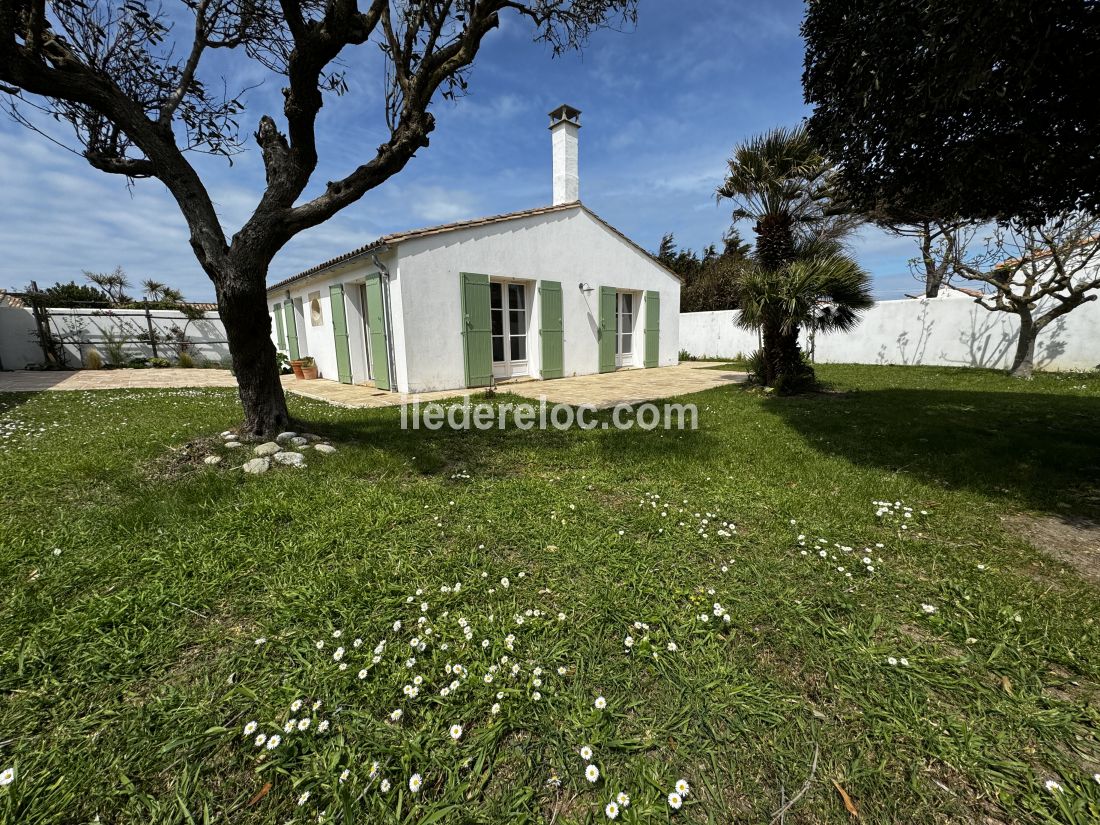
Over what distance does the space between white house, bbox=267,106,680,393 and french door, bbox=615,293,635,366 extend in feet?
0.11

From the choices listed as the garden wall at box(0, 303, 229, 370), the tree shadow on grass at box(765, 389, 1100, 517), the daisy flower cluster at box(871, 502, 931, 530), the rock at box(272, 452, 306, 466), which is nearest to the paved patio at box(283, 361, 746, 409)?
the tree shadow on grass at box(765, 389, 1100, 517)

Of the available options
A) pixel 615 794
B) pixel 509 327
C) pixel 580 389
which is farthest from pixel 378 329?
pixel 615 794

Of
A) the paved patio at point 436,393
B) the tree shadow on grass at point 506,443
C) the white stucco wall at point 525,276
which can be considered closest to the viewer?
→ the tree shadow on grass at point 506,443

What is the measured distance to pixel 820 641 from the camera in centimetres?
172

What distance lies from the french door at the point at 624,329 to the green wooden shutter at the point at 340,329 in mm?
7079

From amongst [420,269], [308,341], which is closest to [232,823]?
[420,269]

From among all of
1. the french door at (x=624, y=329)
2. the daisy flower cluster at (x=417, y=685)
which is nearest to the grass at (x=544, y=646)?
the daisy flower cluster at (x=417, y=685)

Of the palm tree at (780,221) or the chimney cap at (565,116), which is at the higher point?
the chimney cap at (565,116)

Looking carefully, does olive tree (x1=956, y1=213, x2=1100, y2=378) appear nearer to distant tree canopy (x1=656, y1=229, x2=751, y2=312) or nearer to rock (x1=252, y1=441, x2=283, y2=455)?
distant tree canopy (x1=656, y1=229, x2=751, y2=312)

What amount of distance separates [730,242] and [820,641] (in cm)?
2609

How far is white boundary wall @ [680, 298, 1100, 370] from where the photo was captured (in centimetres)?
999

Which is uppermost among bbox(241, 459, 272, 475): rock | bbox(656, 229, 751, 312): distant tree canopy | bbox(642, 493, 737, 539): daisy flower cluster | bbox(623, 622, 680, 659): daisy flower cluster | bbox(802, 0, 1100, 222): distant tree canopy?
bbox(656, 229, 751, 312): distant tree canopy

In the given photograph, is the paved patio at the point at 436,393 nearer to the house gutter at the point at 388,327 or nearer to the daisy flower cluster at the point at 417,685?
the house gutter at the point at 388,327

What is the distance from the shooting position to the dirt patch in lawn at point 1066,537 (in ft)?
7.45
